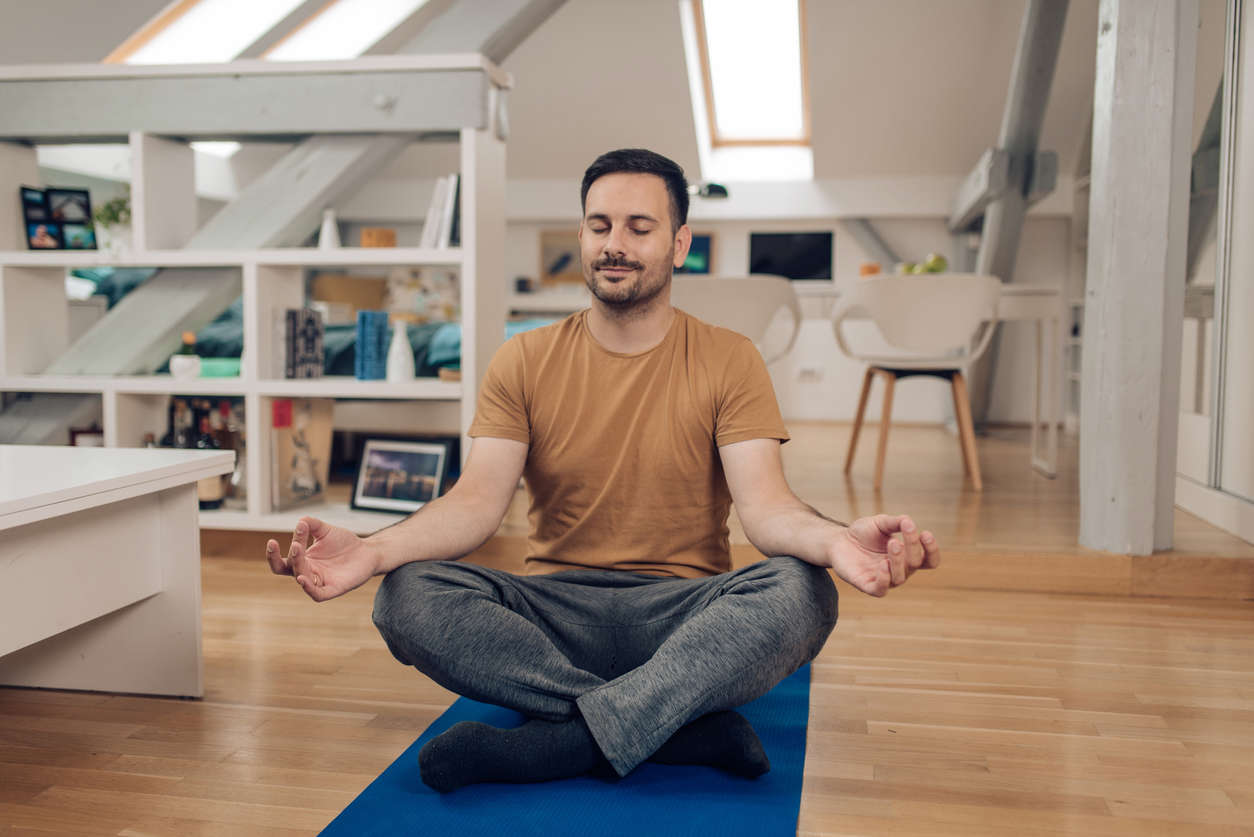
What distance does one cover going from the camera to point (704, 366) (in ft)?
5.83

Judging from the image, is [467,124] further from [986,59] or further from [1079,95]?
[1079,95]

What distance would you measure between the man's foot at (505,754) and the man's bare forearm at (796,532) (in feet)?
1.29

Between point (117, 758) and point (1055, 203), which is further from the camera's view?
point (1055, 203)

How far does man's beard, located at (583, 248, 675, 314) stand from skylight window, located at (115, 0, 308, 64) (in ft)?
12.2

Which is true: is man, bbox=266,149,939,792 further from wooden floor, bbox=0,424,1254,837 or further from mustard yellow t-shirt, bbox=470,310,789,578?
wooden floor, bbox=0,424,1254,837

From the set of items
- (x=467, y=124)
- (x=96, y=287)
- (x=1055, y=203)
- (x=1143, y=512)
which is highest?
(x=1055, y=203)

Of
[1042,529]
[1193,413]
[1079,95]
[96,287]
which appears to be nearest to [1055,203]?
[1079,95]

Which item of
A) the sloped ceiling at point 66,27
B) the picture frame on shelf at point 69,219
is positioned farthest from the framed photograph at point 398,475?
the sloped ceiling at point 66,27

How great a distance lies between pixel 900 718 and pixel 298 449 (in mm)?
2089

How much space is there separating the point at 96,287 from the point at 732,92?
4269mm

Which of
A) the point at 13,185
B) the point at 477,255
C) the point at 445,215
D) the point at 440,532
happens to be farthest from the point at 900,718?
the point at 13,185

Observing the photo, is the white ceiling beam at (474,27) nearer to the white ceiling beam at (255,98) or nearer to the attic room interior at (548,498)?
the attic room interior at (548,498)

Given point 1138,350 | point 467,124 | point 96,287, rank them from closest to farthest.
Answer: point 1138,350 < point 467,124 < point 96,287

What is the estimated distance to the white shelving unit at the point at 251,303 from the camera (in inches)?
117
